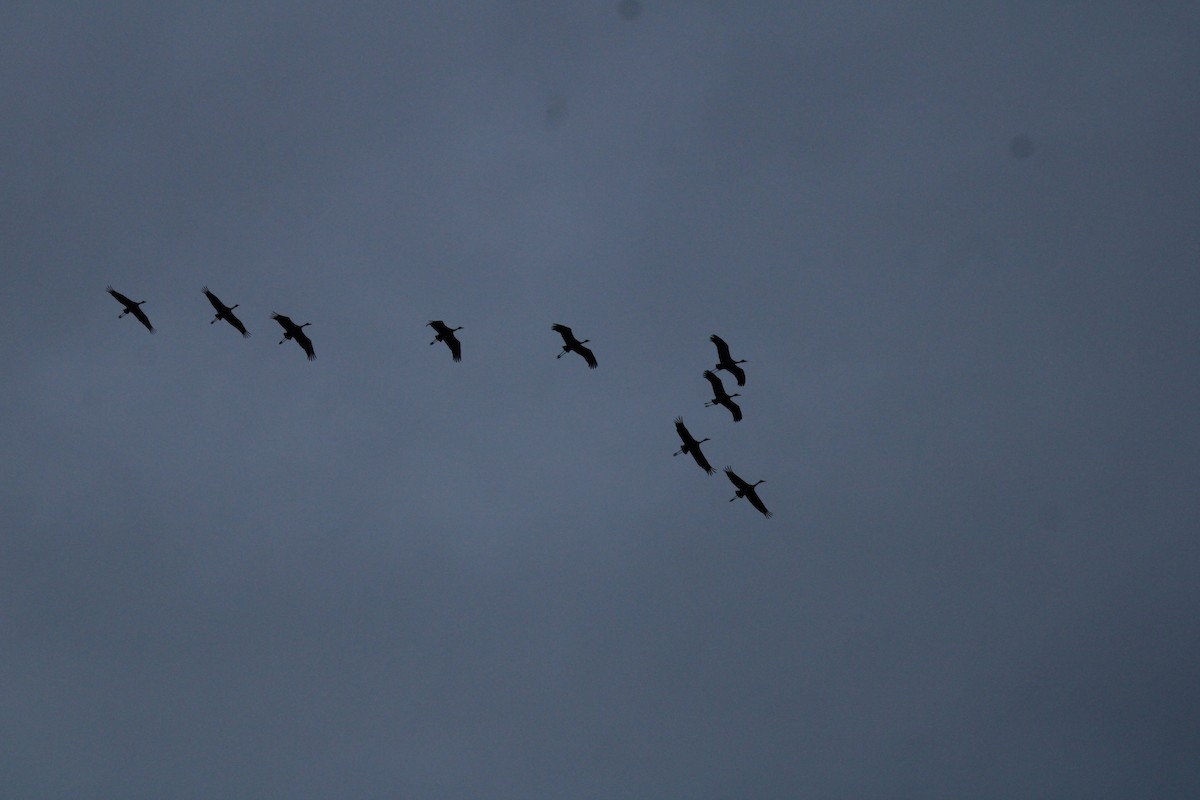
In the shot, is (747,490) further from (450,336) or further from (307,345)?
(307,345)

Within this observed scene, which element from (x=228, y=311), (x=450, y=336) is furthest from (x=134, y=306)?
(x=450, y=336)

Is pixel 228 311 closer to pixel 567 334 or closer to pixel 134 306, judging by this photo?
pixel 134 306

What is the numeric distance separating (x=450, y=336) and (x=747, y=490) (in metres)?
18.0

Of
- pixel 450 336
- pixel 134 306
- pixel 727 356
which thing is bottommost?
pixel 134 306

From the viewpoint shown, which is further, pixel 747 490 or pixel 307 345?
pixel 307 345

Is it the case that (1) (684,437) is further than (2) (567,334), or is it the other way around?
(2) (567,334)

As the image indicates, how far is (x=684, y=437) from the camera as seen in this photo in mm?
60750

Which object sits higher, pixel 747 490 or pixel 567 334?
pixel 567 334

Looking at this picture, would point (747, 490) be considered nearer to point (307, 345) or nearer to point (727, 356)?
point (727, 356)

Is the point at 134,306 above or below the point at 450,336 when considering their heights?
below

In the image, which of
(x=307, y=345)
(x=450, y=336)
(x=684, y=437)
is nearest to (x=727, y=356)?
(x=684, y=437)

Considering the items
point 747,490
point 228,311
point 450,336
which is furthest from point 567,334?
point 228,311

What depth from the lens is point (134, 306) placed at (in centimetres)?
6556

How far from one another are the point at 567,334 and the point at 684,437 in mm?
9632
